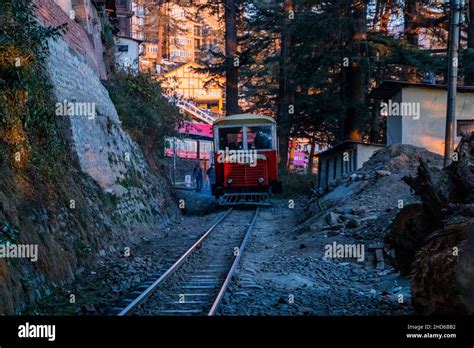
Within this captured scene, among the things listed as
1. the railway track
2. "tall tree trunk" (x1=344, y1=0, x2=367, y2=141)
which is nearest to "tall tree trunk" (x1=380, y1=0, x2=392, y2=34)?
"tall tree trunk" (x1=344, y1=0, x2=367, y2=141)

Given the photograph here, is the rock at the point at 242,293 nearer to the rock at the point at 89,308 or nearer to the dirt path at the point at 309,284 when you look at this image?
the dirt path at the point at 309,284

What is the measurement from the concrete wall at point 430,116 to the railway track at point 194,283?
10.3m

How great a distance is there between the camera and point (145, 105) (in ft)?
73.6

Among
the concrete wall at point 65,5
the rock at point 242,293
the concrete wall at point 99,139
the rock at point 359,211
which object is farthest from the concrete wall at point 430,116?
the rock at point 242,293

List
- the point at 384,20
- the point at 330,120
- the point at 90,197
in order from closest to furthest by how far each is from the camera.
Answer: the point at 90,197, the point at 384,20, the point at 330,120

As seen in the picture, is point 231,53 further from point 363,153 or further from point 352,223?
point 352,223

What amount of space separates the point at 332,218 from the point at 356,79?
14046mm

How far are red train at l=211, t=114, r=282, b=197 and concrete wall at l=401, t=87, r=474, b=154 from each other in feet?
16.8

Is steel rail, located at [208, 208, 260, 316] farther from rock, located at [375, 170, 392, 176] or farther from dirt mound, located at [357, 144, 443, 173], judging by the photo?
dirt mound, located at [357, 144, 443, 173]

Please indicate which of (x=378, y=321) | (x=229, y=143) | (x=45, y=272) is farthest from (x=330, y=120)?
(x=378, y=321)

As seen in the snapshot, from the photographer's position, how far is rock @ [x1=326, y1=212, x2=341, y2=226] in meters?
14.6

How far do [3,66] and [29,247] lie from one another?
3.00 m

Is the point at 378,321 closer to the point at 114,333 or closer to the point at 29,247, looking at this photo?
the point at 114,333

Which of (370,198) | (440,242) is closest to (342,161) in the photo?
(370,198)
